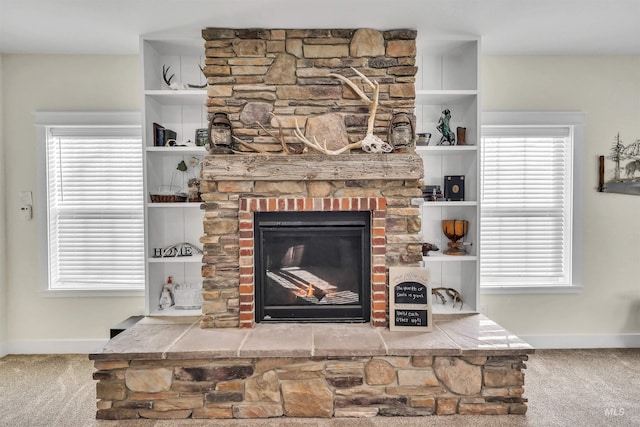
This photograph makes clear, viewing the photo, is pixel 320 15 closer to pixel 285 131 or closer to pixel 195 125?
pixel 285 131

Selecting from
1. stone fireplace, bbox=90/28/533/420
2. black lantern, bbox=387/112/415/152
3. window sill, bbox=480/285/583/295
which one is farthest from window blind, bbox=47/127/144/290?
window sill, bbox=480/285/583/295

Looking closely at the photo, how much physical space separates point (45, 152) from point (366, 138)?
2.73m

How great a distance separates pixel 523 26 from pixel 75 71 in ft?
11.7

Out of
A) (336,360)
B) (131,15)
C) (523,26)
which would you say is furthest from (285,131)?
(523,26)

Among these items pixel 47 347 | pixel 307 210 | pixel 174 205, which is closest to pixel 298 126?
pixel 307 210

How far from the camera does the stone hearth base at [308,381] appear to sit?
2389 millimetres

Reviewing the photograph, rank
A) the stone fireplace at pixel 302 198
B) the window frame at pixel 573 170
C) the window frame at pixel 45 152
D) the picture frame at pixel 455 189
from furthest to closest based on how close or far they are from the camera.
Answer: the window frame at pixel 573 170, the window frame at pixel 45 152, the picture frame at pixel 455 189, the stone fireplace at pixel 302 198

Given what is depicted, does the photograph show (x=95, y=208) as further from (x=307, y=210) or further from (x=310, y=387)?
(x=310, y=387)

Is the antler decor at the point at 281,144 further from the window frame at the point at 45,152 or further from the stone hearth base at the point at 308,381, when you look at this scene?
the stone hearth base at the point at 308,381

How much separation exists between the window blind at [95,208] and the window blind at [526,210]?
3.07 metres

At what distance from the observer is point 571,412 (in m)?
2.48

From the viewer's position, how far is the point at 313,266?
2.94 meters

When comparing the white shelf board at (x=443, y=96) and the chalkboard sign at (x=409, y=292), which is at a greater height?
the white shelf board at (x=443, y=96)

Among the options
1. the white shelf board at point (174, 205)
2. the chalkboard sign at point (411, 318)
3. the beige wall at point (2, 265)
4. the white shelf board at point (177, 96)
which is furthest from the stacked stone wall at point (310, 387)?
the white shelf board at point (177, 96)
